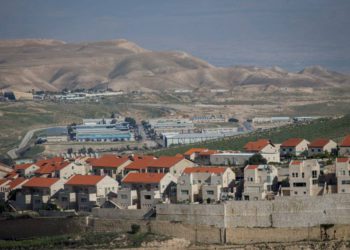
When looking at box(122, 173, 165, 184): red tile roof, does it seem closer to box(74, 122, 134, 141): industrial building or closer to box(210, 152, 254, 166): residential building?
box(210, 152, 254, 166): residential building

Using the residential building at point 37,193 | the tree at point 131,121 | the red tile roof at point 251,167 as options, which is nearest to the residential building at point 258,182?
the red tile roof at point 251,167

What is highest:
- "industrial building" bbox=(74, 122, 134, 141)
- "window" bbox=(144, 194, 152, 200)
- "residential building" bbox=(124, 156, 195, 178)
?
"industrial building" bbox=(74, 122, 134, 141)

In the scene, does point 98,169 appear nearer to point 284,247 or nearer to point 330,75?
point 284,247

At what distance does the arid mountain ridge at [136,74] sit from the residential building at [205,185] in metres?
90.6

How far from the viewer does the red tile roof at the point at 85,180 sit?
4362cm

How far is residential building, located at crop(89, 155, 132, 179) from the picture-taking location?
152ft

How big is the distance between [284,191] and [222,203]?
239cm

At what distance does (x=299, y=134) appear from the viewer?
5862 cm

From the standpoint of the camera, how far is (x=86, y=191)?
143 ft

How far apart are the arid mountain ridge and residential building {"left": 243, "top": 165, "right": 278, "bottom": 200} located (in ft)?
301

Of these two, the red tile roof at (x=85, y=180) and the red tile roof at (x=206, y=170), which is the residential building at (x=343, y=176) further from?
the red tile roof at (x=85, y=180)

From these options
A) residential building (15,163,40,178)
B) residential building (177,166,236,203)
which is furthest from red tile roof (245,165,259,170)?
residential building (15,163,40,178)

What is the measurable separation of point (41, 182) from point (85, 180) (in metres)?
2.33

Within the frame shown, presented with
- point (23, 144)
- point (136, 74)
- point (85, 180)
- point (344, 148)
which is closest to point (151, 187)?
point (85, 180)
